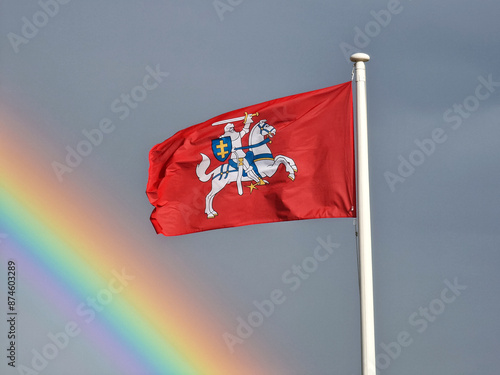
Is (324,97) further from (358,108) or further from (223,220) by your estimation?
(223,220)

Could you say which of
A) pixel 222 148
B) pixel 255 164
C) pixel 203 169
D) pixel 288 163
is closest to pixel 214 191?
pixel 203 169

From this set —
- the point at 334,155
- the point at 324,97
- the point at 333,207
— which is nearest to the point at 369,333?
the point at 333,207

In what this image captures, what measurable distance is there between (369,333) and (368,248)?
1443mm

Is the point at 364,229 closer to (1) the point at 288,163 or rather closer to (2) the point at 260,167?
(1) the point at 288,163

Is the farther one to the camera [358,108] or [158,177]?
[158,177]

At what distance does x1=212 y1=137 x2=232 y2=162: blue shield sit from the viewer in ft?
51.6

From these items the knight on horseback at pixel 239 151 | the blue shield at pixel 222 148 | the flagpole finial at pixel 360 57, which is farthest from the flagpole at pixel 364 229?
the blue shield at pixel 222 148

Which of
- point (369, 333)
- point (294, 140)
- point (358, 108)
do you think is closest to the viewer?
point (369, 333)

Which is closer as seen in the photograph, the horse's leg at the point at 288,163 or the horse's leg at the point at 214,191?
the horse's leg at the point at 288,163

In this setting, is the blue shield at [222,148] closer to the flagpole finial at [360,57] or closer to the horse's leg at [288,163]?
the horse's leg at [288,163]

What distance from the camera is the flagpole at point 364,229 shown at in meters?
13.1

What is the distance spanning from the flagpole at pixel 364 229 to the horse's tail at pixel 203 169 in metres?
3.52

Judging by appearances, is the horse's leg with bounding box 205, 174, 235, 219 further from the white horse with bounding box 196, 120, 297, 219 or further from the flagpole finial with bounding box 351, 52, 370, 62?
the flagpole finial with bounding box 351, 52, 370, 62

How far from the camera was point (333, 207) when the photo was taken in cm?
1409
